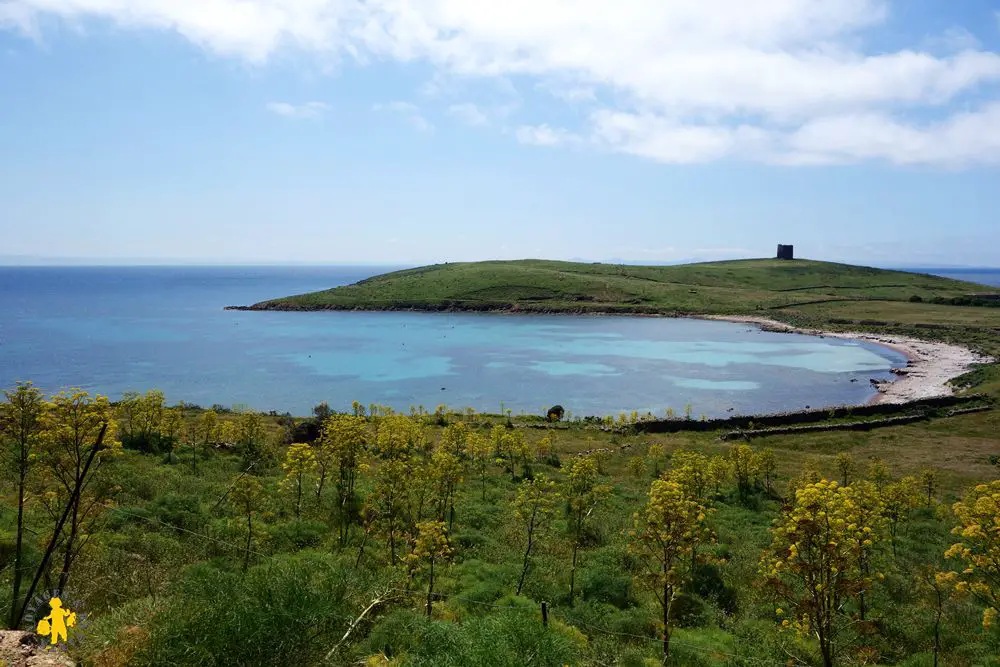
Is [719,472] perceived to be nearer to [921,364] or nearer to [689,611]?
[689,611]

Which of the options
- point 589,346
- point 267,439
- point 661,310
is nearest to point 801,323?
point 661,310

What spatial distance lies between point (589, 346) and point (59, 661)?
99.9 metres

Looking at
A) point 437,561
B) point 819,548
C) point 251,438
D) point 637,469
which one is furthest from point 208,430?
point 819,548

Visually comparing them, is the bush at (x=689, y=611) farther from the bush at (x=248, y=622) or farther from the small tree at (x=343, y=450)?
the small tree at (x=343, y=450)

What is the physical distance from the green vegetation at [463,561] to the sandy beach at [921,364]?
4242 cm

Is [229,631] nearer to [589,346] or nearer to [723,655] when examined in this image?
Answer: [723,655]

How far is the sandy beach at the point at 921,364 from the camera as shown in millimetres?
63594

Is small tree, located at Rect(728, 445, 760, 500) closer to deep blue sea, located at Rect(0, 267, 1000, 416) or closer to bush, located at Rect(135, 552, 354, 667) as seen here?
bush, located at Rect(135, 552, 354, 667)

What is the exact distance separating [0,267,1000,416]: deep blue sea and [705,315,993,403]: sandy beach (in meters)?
3.31

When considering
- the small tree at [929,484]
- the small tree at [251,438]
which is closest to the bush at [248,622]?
the small tree at [251,438]

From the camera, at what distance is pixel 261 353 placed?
9169cm

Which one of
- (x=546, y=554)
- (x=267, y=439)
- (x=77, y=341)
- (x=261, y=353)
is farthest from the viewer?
(x=77, y=341)

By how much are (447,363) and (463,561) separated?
69707 millimetres

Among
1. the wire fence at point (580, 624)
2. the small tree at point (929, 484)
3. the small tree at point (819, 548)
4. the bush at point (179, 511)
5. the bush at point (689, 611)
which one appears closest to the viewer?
the small tree at point (819, 548)
